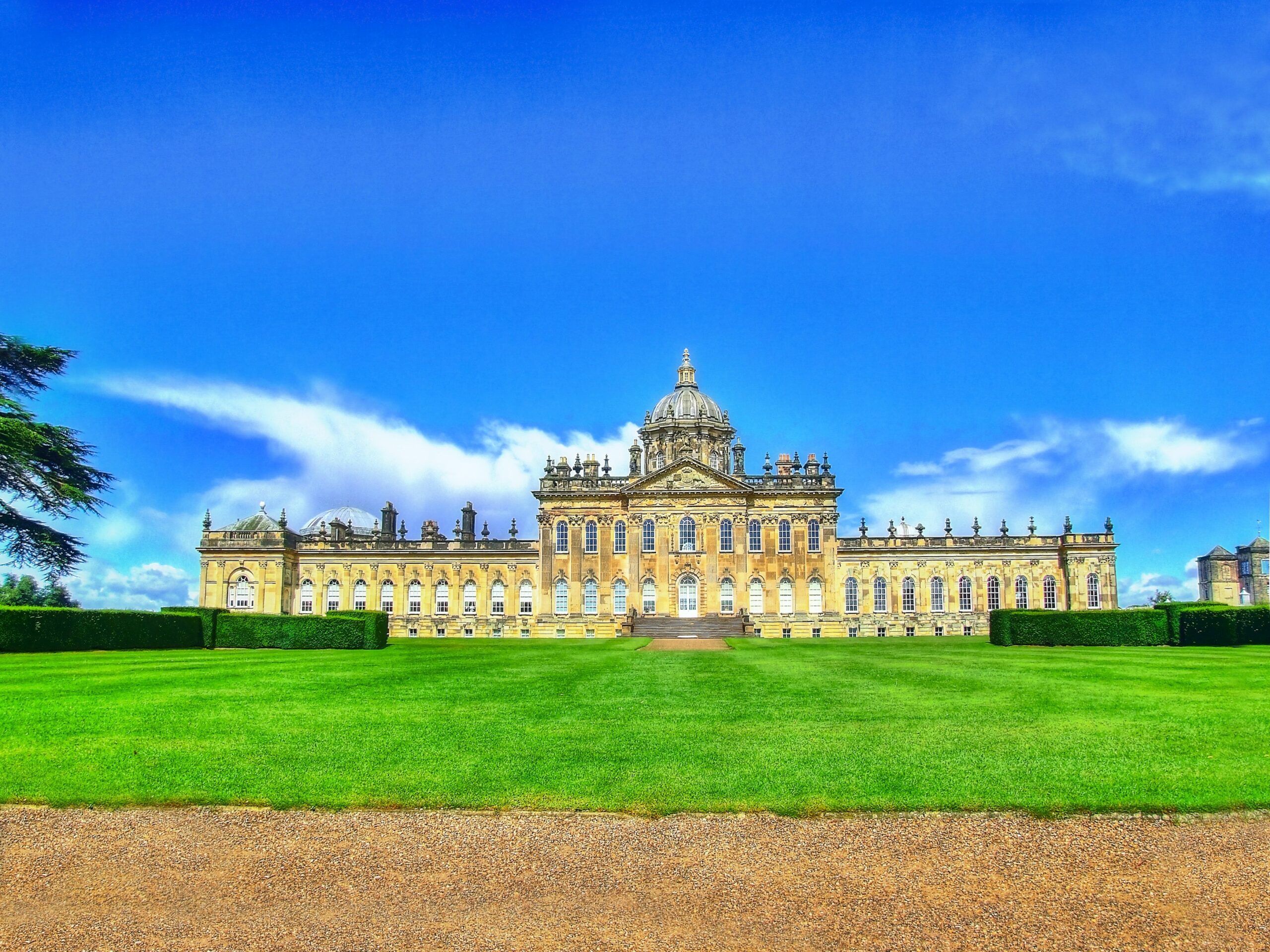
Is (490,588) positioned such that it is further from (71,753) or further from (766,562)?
(71,753)

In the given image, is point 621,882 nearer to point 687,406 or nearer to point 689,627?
point 689,627

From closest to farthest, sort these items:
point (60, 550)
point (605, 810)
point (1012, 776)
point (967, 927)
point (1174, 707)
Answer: point (967, 927), point (605, 810), point (1012, 776), point (1174, 707), point (60, 550)

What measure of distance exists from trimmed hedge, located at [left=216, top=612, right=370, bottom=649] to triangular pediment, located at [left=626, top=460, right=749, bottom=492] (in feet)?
87.6

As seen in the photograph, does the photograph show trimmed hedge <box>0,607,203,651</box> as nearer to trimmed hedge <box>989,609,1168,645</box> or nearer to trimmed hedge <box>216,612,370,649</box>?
trimmed hedge <box>216,612,370,649</box>

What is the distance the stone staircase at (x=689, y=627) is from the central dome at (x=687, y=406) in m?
18.4

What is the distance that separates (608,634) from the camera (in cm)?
6047

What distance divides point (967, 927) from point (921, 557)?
62016mm

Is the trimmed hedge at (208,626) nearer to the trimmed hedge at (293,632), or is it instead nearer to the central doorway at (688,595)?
the trimmed hedge at (293,632)

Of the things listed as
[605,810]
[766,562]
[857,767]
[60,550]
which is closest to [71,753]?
[605,810]

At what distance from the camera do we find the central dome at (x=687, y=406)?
7250 cm

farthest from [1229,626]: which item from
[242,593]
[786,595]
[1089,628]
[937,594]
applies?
[242,593]

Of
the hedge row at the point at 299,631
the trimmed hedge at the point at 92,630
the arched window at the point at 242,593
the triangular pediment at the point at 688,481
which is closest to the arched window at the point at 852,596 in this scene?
the triangular pediment at the point at 688,481

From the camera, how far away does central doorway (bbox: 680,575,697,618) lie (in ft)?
205

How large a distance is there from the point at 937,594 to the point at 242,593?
48.8 m
